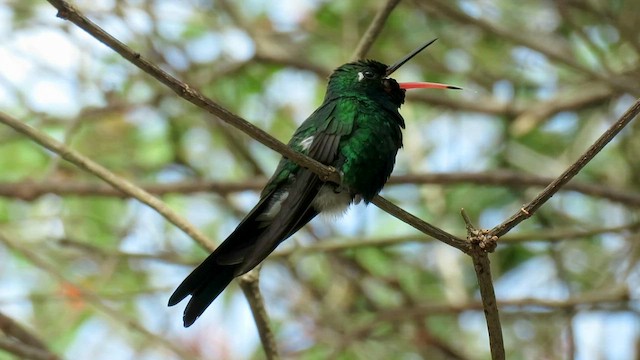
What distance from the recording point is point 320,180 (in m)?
3.21

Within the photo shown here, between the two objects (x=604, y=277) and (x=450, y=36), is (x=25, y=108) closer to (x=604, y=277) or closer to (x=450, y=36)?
(x=450, y=36)

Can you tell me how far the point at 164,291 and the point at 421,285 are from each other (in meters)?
2.15

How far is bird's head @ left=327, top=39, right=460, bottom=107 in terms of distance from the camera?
3.81m

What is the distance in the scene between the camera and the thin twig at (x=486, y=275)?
2.54 m

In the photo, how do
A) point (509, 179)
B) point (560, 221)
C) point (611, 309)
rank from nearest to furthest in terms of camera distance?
point (509, 179), point (611, 309), point (560, 221)

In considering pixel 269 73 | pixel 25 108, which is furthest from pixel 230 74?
pixel 25 108

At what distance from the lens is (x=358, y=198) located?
11.5 ft

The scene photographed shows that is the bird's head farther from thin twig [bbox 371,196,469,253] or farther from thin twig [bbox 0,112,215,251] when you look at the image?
thin twig [bbox 371,196,469,253]

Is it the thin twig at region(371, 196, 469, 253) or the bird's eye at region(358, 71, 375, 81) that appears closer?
the thin twig at region(371, 196, 469, 253)

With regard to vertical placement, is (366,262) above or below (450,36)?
below

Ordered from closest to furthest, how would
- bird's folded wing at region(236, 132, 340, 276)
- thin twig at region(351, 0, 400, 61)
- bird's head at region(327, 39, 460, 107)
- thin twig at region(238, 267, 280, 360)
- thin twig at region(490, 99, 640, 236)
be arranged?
thin twig at region(490, 99, 640, 236) < bird's folded wing at region(236, 132, 340, 276) < thin twig at region(238, 267, 280, 360) < bird's head at region(327, 39, 460, 107) < thin twig at region(351, 0, 400, 61)

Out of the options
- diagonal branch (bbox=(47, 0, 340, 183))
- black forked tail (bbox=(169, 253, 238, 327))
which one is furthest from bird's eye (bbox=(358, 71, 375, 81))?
diagonal branch (bbox=(47, 0, 340, 183))

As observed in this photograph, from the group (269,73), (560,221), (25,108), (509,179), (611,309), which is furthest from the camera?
(269,73)

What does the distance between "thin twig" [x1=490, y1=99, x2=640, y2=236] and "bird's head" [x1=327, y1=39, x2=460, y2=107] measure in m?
1.33
